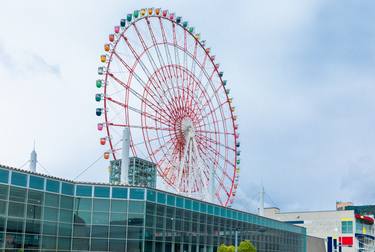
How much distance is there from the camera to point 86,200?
48.2 m

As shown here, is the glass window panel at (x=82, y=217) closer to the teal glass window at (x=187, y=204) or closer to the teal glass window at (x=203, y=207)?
the teal glass window at (x=187, y=204)

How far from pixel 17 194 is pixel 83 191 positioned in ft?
22.1

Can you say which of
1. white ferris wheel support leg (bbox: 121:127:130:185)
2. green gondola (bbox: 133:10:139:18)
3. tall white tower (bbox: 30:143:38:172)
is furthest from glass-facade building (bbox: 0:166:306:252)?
green gondola (bbox: 133:10:139:18)

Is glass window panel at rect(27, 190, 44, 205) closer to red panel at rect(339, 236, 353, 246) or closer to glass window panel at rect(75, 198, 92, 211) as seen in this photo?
glass window panel at rect(75, 198, 92, 211)

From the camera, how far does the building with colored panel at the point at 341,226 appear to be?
113m

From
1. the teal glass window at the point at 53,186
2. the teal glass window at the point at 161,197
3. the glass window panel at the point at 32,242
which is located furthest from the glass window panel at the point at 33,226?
the teal glass window at the point at 161,197

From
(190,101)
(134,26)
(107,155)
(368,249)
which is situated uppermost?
(134,26)

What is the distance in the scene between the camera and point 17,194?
4266cm

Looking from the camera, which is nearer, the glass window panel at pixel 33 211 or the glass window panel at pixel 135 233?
the glass window panel at pixel 33 211

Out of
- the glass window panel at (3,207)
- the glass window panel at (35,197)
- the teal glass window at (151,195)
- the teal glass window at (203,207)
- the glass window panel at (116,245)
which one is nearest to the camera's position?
the glass window panel at (3,207)

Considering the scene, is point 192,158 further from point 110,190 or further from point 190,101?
point 110,190

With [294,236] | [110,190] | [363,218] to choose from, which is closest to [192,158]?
[110,190]

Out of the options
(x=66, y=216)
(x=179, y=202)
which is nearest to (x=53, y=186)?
(x=66, y=216)

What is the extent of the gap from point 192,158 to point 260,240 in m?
13.9
